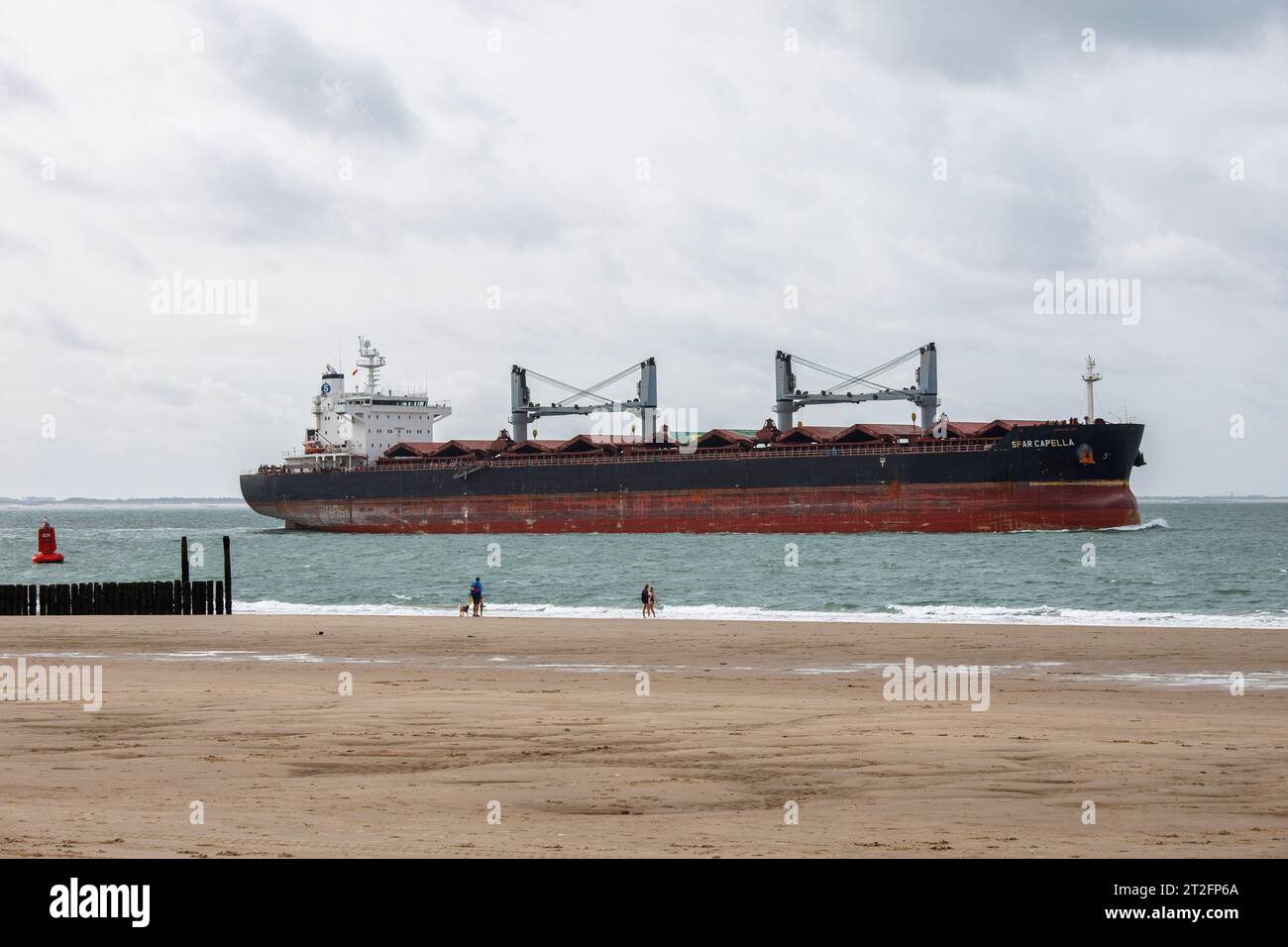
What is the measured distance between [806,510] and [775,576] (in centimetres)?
2089

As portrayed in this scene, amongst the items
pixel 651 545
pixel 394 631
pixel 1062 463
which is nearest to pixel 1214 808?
pixel 394 631

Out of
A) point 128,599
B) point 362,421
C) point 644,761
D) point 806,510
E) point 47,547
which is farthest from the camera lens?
point 362,421

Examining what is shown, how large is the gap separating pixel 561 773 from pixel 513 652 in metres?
9.45

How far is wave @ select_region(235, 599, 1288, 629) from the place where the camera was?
906 inches

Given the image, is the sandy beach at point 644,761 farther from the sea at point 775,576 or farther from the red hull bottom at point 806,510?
the red hull bottom at point 806,510

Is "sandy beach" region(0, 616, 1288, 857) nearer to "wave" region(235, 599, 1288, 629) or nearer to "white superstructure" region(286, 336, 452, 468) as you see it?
"wave" region(235, 599, 1288, 629)

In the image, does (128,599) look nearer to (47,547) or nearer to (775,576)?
(775,576)

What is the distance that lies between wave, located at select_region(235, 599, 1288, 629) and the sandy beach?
6954 mm

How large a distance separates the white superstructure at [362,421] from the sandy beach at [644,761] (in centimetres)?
6215

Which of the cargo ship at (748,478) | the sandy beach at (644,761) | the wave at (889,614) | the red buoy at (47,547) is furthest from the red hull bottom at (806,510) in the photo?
the sandy beach at (644,761)

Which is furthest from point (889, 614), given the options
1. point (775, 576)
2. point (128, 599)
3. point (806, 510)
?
point (806, 510)

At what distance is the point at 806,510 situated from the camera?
5566 centimetres
